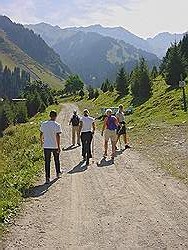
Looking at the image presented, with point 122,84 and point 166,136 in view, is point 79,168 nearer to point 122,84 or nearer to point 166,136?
point 166,136

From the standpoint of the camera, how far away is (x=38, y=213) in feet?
38.8

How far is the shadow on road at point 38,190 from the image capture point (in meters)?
14.1

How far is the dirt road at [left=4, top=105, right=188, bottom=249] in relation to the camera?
9492 mm

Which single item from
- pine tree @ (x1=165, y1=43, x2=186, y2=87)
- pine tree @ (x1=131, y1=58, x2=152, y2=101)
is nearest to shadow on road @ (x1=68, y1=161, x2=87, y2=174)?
pine tree @ (x1=165, y1=43, x2=186, y2=87)

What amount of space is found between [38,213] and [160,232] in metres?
3.57

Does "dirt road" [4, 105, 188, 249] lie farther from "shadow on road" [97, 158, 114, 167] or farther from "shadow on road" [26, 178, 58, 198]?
"shadow on road" [97, 158, 114, 167]

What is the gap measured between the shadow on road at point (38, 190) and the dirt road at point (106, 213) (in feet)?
0.10

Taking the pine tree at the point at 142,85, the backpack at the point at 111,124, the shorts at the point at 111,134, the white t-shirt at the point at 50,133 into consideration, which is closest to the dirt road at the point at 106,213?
the white t-shirt at the point at 50,133

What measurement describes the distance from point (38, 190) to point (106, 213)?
3839 mm

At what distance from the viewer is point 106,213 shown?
37.8 feet

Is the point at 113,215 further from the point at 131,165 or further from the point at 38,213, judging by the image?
the point at 131,165

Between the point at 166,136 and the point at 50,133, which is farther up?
the point at 50,133

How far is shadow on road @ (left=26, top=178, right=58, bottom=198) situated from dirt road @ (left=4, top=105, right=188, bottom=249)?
0.10 ft

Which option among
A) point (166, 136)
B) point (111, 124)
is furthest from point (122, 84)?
point (111, 124)
